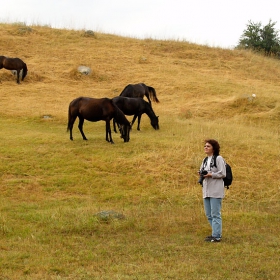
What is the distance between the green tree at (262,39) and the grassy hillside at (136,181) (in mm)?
11984

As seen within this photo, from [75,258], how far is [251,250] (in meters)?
2.81

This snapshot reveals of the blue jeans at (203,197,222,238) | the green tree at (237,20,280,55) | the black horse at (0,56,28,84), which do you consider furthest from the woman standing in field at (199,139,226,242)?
the green tree at (237,20,280,55)

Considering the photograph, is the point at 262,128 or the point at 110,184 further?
the point at 262,128

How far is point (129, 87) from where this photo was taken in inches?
822

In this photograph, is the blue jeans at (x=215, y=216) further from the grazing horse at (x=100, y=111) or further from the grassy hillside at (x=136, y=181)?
the grazing horse at (x=100, y=111)

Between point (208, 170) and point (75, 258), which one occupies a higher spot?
point (208, 170)

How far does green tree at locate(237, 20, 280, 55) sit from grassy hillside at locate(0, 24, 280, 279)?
11984 mm

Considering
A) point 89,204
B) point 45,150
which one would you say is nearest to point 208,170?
point 89,204

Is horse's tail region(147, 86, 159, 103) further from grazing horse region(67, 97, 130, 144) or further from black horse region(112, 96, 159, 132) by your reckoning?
grazing horse region(67, 97, 130, 144)

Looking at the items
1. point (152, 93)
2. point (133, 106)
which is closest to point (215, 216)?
point (133, 106)

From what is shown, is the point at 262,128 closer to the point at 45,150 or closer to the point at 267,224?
the point at 45,150

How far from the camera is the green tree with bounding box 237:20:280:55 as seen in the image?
1666 inches

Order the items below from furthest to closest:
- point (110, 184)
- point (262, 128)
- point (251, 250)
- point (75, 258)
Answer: point (262, 128) → point (110, 184) → point (251, 250) → point (75, 258)

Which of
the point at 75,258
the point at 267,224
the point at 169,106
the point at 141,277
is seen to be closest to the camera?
the point at 141,277
